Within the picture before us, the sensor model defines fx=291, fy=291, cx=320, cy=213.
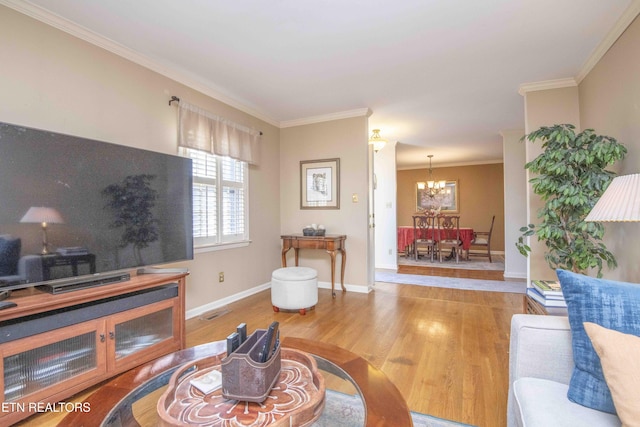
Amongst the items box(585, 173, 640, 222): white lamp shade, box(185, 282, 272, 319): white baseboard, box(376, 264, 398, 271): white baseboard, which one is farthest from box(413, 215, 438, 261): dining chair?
box(585, 173, 640, 222): white lamp shade

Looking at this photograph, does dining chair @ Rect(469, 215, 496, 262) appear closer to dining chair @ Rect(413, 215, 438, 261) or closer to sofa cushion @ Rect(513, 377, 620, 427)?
dining chair @ Rect(413, 215, 438, 261)

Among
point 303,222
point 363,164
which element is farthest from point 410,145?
point 303,222

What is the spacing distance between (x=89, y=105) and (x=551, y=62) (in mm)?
3990

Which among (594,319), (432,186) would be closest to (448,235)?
(432,186)

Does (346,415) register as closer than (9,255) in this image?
Yes

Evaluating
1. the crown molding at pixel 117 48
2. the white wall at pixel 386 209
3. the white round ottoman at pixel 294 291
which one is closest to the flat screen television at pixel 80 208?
the crown molding at pixel 117 48

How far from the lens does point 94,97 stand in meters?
2.24

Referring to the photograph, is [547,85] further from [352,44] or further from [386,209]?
[386,209]

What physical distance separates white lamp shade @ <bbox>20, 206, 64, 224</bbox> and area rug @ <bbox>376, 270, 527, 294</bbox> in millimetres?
4021

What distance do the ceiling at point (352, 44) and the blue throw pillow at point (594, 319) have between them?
187 cm

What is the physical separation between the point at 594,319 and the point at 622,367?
171mm

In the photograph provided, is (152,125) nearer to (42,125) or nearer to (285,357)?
(42,125)

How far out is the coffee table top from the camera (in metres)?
0.89

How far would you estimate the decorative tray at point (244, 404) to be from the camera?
2.83 ft
